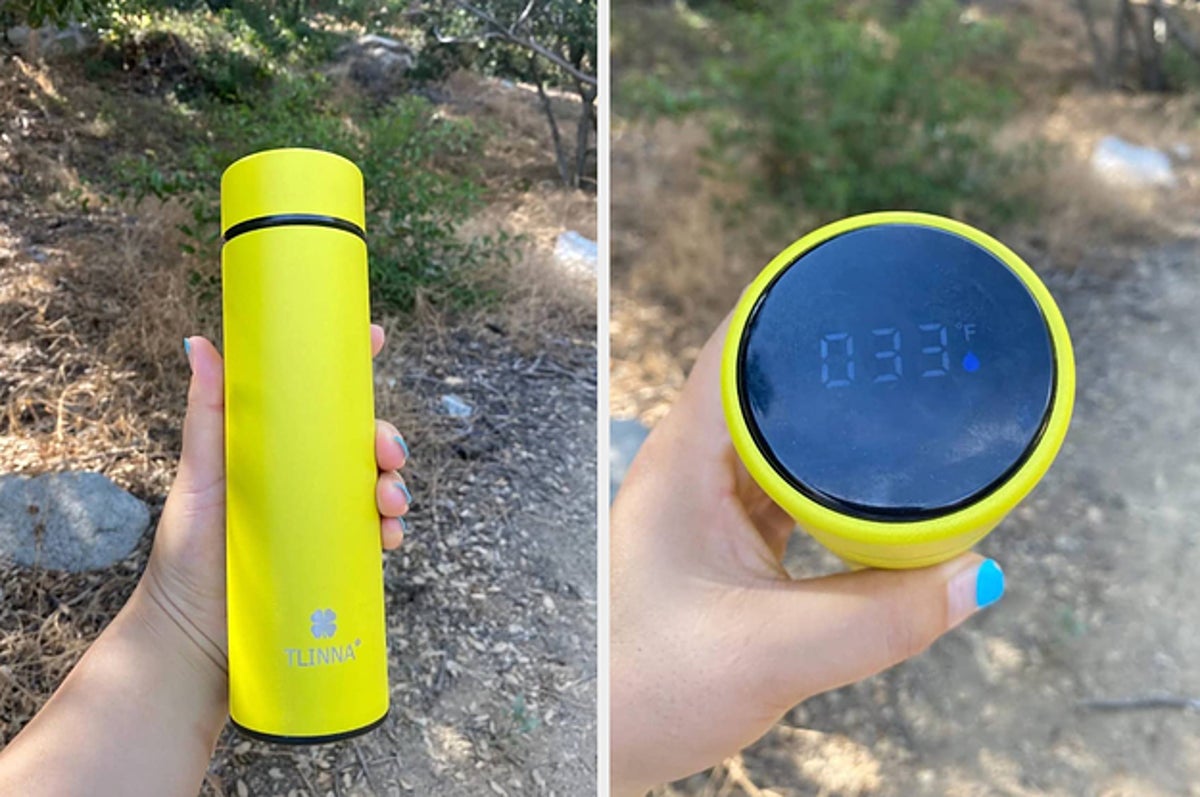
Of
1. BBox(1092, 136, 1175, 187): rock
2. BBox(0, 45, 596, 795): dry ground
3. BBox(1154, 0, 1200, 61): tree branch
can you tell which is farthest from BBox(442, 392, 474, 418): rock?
BBox(1154, 0, 1200, 61): tree branch

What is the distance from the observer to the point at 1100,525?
92 cm

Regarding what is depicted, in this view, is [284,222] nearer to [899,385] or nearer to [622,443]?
[899,385]

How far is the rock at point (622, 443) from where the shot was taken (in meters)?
0.90

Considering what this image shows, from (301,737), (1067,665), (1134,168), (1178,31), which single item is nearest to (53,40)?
(301,737)

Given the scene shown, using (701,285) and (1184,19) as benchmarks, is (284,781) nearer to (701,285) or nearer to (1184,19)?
(701,285)

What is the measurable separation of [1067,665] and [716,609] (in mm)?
451

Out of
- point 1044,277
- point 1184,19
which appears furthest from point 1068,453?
point 1184,19

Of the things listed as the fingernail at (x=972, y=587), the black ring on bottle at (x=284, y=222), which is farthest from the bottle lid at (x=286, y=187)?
the fingernail at (x=972, y=587)

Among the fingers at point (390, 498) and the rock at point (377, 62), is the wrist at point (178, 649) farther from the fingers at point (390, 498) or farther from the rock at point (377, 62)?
the rock at point (377, 62)

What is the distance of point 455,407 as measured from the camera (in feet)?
2.18

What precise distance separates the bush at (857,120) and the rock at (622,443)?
0.97 feet

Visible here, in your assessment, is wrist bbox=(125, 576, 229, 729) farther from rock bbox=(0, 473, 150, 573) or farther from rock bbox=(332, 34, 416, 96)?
rock bbox=(332, 34, 416, 96)

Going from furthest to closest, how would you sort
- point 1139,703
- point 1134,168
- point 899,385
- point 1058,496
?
point 1134,168
point 1058,496
point 1139,703
point 899,385

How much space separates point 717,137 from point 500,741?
676mm
